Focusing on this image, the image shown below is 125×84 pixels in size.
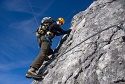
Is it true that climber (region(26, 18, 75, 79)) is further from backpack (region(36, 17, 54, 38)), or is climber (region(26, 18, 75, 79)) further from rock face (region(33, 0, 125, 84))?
rock face (region(33, 0, 125, 84))

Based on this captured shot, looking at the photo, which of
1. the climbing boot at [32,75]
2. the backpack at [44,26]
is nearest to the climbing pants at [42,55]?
the climbing boot at [32,75]

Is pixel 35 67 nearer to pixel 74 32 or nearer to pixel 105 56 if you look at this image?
pixel 74 32

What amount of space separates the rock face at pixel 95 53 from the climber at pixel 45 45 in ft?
2.03

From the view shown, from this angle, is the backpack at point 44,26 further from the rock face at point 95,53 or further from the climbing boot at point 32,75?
the climbing boot at point 32,75

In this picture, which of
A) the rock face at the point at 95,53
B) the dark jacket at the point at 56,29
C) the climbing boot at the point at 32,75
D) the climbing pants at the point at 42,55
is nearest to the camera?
the rock face at the point at 95,53

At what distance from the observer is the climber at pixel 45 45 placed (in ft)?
38.6

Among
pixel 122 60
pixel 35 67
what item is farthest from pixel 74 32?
pixel 122 60

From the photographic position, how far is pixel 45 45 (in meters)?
12.6

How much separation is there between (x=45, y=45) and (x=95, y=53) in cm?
434

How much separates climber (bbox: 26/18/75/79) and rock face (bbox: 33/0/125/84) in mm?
617

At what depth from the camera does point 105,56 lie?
8.72m

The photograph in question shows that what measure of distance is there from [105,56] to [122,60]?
3.06 feet

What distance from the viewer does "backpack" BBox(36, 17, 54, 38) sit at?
1365 cm

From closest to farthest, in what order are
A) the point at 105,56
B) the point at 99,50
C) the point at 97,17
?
the point at 105,56
the point at 99,50
the point at 97,17
